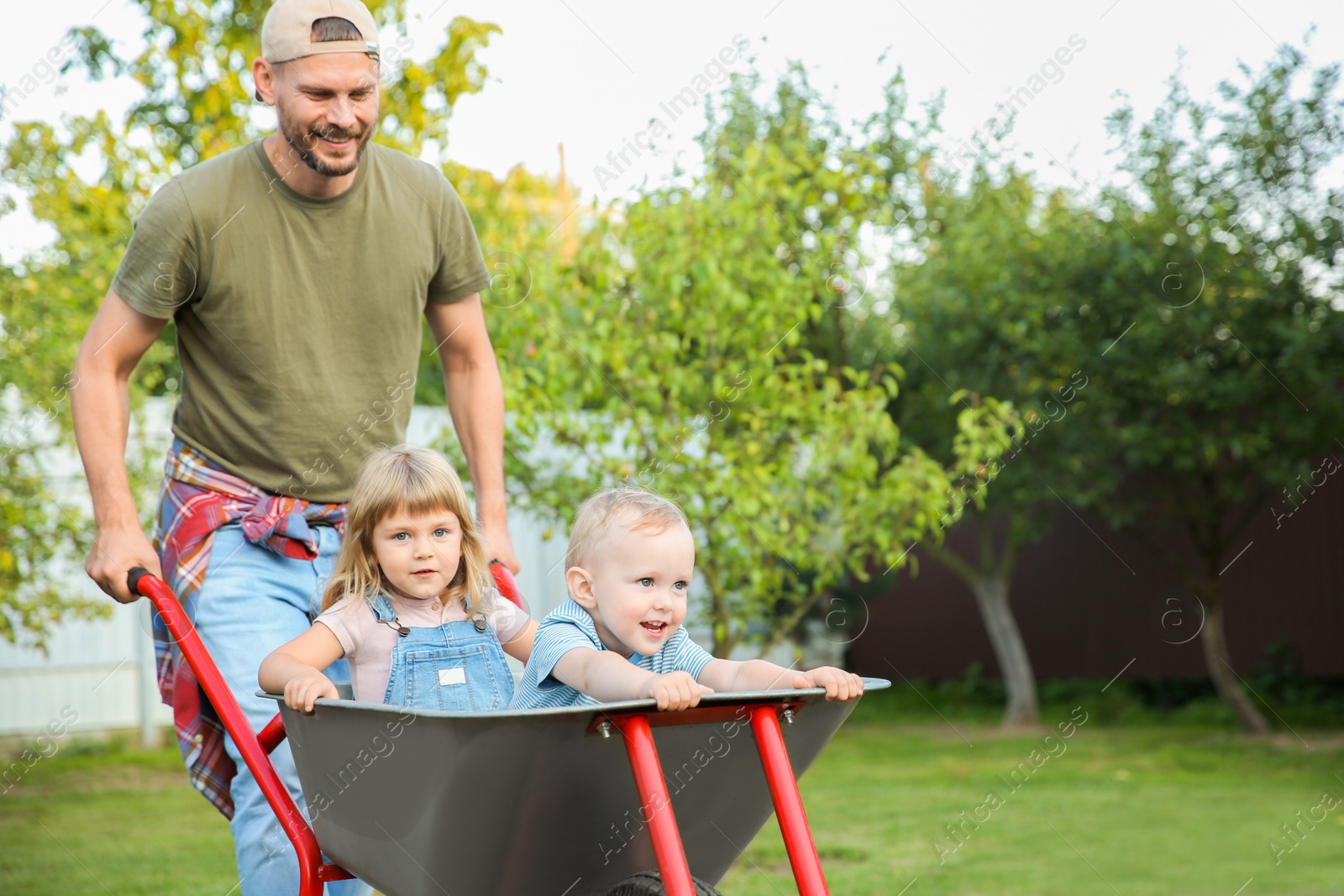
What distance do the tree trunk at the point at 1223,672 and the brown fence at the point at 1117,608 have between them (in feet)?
2.68

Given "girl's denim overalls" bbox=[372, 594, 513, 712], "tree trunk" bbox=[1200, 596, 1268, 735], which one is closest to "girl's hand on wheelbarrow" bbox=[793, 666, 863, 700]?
"girl's denim overalls" bbox=[372, 594, 513, 712]

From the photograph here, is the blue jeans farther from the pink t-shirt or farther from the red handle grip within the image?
the red handle grip

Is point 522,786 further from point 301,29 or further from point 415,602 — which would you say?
point 301,29

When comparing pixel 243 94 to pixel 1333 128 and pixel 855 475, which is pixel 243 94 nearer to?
pixel 855 475

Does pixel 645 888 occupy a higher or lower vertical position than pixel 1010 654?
higher

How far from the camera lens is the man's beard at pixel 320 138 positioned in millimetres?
2184

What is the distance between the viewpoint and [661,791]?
1.53 meters

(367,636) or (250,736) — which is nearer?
(250,736)

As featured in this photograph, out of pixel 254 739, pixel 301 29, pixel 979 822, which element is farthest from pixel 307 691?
pixel 979 822

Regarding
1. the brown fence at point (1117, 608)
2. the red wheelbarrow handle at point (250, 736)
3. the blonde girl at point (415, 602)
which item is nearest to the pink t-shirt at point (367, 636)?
the blonde girl at point (415, 602)

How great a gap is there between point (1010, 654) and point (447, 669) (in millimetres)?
7693

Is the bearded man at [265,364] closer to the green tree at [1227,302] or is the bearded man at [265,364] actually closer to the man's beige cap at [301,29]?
the man's beige cap at [301,29]

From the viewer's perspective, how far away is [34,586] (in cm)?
654

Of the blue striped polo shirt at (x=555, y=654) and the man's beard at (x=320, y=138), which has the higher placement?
the man's beard at (x=320, y=138)
